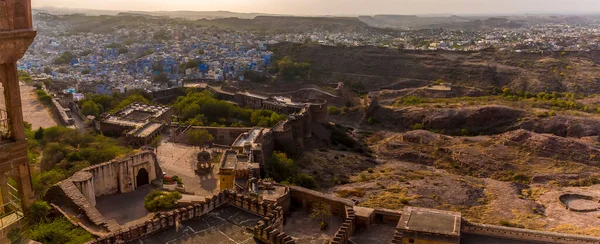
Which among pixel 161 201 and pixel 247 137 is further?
pixel 247 137

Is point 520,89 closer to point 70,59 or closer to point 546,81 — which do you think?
point 546,81

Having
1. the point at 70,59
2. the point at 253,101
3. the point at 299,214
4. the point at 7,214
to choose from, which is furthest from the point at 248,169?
the point at 70,59

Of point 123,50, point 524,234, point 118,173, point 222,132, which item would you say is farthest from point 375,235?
point 123,50

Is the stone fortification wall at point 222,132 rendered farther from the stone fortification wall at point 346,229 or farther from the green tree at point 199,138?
the stone fortification wall at point 346,229

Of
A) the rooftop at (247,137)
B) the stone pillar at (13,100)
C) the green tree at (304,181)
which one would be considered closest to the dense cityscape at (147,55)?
the rooftop at (247,137)

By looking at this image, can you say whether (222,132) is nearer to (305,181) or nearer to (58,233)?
(305,181)

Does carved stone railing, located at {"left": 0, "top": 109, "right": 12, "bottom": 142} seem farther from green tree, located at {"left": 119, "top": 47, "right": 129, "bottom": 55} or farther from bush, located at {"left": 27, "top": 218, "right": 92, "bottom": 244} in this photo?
green tree, located at {"left": 119, "top": 47, "right": 129, "bottom": 55}
